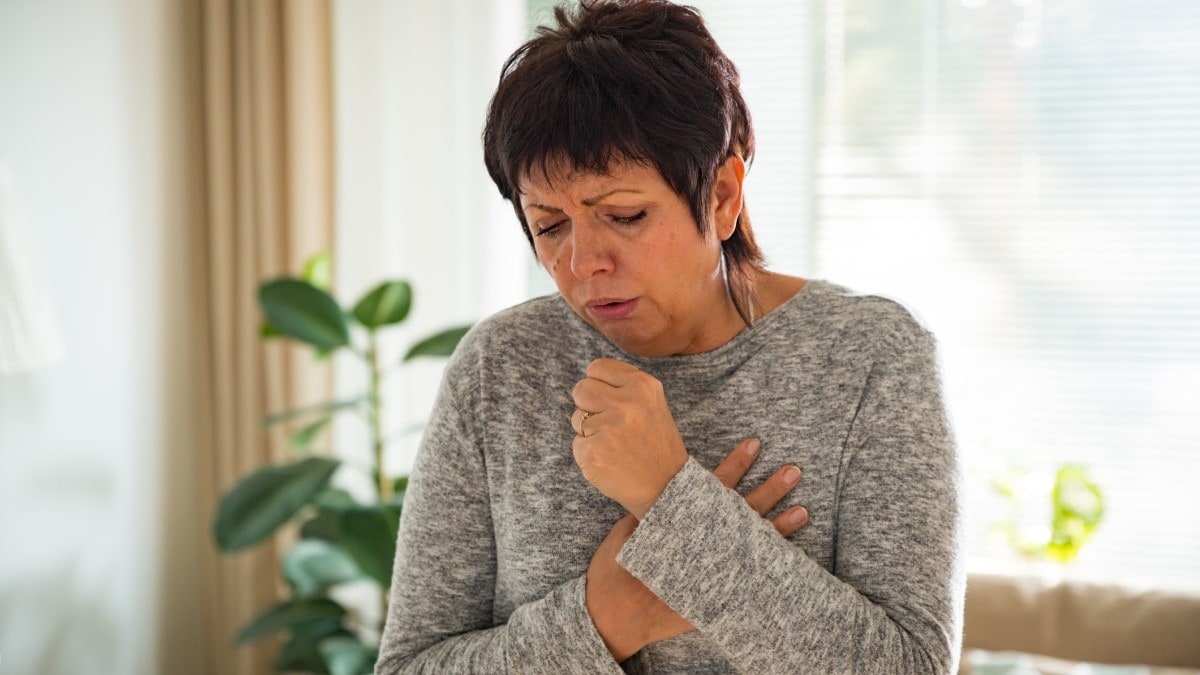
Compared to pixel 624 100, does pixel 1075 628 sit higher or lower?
lower

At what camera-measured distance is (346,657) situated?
2.41 metres

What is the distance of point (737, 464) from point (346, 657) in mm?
1618

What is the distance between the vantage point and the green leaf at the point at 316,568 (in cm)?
246

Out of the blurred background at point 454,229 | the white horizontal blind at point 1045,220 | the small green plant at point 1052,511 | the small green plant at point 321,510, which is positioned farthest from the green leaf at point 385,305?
the small green plant at point 1052,511

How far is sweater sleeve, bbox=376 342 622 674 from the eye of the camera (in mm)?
1000

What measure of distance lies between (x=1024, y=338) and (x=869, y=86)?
72 cm

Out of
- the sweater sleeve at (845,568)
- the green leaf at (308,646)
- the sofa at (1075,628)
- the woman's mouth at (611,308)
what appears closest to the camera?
the sweater sleeve at (845,568)

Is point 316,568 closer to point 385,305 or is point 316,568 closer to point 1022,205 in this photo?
point 385,305

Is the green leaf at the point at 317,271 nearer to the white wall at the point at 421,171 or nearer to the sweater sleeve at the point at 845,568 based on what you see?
the white wall at the point at 421,171

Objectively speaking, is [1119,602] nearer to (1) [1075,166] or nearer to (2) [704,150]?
(1) [1075,166]

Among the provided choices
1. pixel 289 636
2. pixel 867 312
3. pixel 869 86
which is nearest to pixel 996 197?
pixel 869 86

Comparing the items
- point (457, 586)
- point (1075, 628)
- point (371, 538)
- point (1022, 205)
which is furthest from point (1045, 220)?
point (457, 586)

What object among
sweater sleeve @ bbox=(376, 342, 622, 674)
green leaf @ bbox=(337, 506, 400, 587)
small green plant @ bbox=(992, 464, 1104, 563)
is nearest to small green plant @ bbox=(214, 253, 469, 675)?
green leaf @ bbox=(337, 506, 400, 587)

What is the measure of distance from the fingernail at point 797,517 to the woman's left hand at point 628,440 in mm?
118
